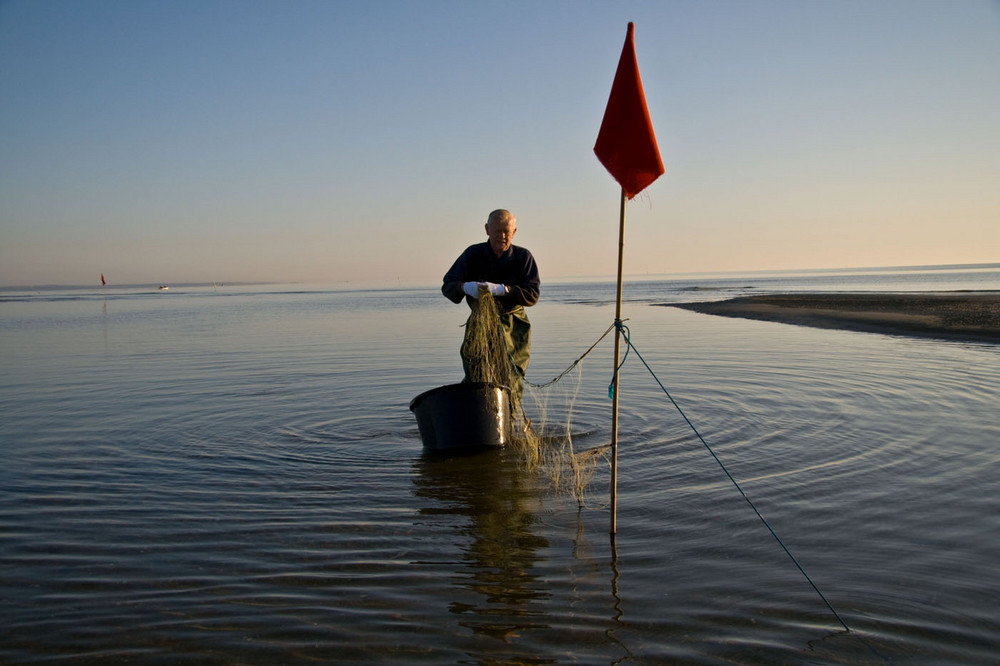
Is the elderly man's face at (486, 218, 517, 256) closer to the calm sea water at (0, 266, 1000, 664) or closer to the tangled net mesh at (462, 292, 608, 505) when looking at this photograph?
the tangled net mesh at (462, 292, 608, 505)

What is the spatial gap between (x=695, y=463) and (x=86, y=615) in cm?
401

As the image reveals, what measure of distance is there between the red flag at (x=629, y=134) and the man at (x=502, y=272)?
6.36 ft

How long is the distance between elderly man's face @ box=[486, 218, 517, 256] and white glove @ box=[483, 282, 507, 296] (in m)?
0.42

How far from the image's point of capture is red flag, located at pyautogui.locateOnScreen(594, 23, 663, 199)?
3.88 metres

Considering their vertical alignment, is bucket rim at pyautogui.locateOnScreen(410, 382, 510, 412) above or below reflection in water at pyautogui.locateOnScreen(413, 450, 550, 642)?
above

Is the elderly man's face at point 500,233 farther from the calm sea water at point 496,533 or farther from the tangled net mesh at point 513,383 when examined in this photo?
the calm sea water at point 496,533

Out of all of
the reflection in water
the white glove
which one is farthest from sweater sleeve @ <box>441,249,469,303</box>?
the reflection in water

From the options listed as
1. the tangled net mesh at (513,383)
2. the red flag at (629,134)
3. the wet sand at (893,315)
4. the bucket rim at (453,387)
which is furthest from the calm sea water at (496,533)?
the wet sand at (893,315)

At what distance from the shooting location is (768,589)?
10.6ft

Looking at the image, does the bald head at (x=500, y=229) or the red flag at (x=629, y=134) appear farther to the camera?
the bald head at (x=500, y=229)

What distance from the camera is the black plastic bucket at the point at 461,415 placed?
568 cm

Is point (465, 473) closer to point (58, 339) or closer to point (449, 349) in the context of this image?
point (449, 349)

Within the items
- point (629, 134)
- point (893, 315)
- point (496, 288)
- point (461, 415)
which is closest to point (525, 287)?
point (496, 288)

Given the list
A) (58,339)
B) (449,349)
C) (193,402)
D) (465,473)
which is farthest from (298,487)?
(58,339)
